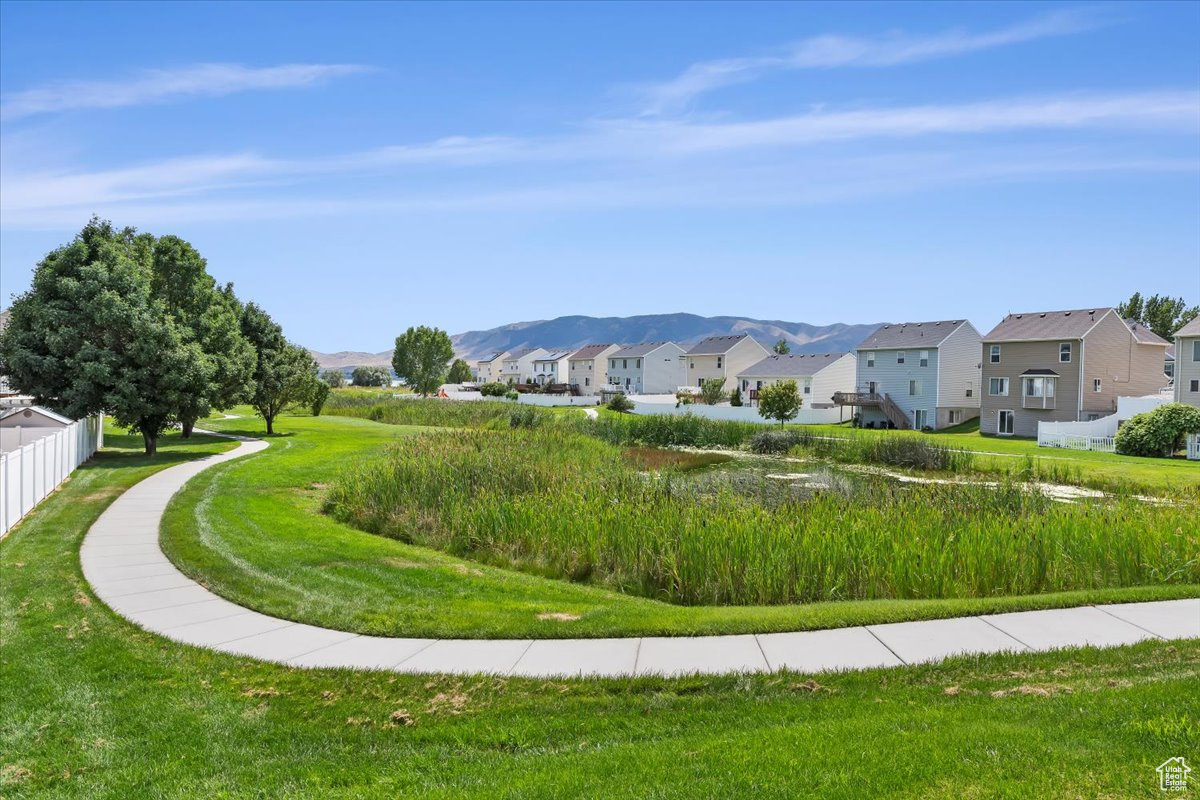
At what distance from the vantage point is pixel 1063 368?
5009 centimetres

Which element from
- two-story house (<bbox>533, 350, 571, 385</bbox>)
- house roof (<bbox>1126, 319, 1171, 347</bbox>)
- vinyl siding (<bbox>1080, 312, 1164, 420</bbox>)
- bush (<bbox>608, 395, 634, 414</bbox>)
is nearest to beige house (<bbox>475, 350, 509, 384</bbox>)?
two-story house (<bbox>533, 350, 571, 385</bbox>)

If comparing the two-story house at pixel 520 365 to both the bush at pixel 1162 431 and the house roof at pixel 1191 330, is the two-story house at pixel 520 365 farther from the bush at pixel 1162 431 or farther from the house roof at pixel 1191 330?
the bush at pixel 1162 431

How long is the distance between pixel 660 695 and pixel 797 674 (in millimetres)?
1158

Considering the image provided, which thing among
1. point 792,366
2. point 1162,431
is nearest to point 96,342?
point 1162,431

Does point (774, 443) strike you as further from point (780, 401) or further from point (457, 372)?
point (457, 372)

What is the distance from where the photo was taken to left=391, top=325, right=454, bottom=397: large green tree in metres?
87.6

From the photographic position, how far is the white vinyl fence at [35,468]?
13.2 metres

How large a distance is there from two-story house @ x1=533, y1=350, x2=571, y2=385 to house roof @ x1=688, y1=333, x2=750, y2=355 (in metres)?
30.3

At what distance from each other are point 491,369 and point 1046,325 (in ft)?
354

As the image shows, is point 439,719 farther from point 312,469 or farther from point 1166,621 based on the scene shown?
point 312,469

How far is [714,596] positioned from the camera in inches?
385

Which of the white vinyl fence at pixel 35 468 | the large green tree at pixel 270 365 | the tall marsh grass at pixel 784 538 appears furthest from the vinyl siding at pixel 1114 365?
the white vinyl fence at pixel 35 468

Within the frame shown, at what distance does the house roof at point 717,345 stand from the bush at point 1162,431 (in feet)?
165

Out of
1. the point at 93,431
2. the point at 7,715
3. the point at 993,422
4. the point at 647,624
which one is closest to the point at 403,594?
the point at 647,624
